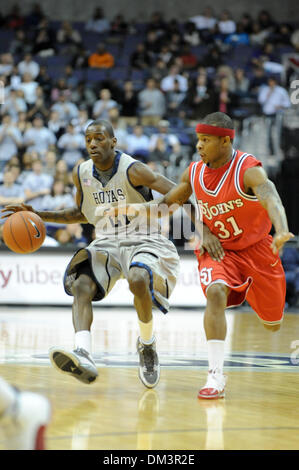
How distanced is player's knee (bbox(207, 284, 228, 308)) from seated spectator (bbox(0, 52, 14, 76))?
12379 mm

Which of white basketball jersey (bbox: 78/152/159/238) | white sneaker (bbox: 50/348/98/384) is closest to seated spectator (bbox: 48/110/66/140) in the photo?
white basketball jersey (bbox: 78/152/159/238)

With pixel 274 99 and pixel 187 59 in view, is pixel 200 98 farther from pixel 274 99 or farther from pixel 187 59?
pixel 187 59

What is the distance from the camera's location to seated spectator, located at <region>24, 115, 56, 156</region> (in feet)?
46.9

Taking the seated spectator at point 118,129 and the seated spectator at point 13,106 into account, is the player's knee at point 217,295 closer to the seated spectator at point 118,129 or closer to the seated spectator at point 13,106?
the seated spectator at point 118,129

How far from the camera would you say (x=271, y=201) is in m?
4.61

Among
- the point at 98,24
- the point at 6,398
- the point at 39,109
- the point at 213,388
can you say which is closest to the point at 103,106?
the point at 39,109

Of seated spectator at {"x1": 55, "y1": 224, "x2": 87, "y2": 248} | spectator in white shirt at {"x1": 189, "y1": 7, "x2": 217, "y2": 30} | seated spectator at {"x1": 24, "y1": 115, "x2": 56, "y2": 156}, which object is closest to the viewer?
seated spectator at {"x1": 55, "y1": 224, "x2": 87, "y2": 248}

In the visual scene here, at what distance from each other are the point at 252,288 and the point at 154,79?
11.3 m

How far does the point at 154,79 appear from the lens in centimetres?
1590

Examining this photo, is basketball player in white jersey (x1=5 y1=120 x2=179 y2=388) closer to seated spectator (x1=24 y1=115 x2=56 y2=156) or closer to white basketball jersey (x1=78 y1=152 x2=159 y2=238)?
white basketball jersey (x1=78 y1=152 x2=159 y2=238)

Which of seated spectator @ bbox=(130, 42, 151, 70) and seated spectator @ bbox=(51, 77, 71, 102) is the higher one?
seated spectator @ bbox=(130, 42, 151, 70)

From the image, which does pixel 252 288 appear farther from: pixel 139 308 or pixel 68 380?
pixel 68 380
